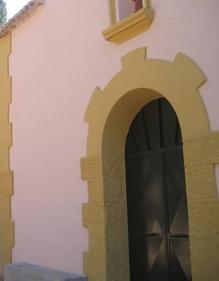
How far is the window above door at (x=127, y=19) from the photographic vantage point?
6.09m

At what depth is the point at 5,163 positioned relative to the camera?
934 cm

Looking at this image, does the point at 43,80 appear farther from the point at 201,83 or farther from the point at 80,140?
the point at 201,83

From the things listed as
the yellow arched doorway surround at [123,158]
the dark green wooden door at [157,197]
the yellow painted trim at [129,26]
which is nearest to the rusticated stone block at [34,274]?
the yellow arched doorway surround at [123,158]

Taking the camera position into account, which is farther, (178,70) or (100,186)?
(100,186)

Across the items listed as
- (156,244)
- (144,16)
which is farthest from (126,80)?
(156,244)

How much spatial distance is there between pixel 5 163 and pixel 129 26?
4.14 meters

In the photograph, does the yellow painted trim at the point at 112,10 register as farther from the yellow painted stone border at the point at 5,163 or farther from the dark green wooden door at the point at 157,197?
the yellow painted stone border at the point at 5,163

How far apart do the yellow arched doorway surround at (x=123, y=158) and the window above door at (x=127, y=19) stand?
0.29 metres

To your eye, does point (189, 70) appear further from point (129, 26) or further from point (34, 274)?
point (34, 274)

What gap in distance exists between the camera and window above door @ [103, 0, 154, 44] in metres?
6.09

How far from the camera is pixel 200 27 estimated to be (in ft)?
18.1

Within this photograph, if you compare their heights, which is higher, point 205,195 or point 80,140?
point 80,140

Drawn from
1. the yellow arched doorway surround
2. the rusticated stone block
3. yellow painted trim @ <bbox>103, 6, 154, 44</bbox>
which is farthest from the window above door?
the rusticated stone block

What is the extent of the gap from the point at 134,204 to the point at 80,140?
119cm
